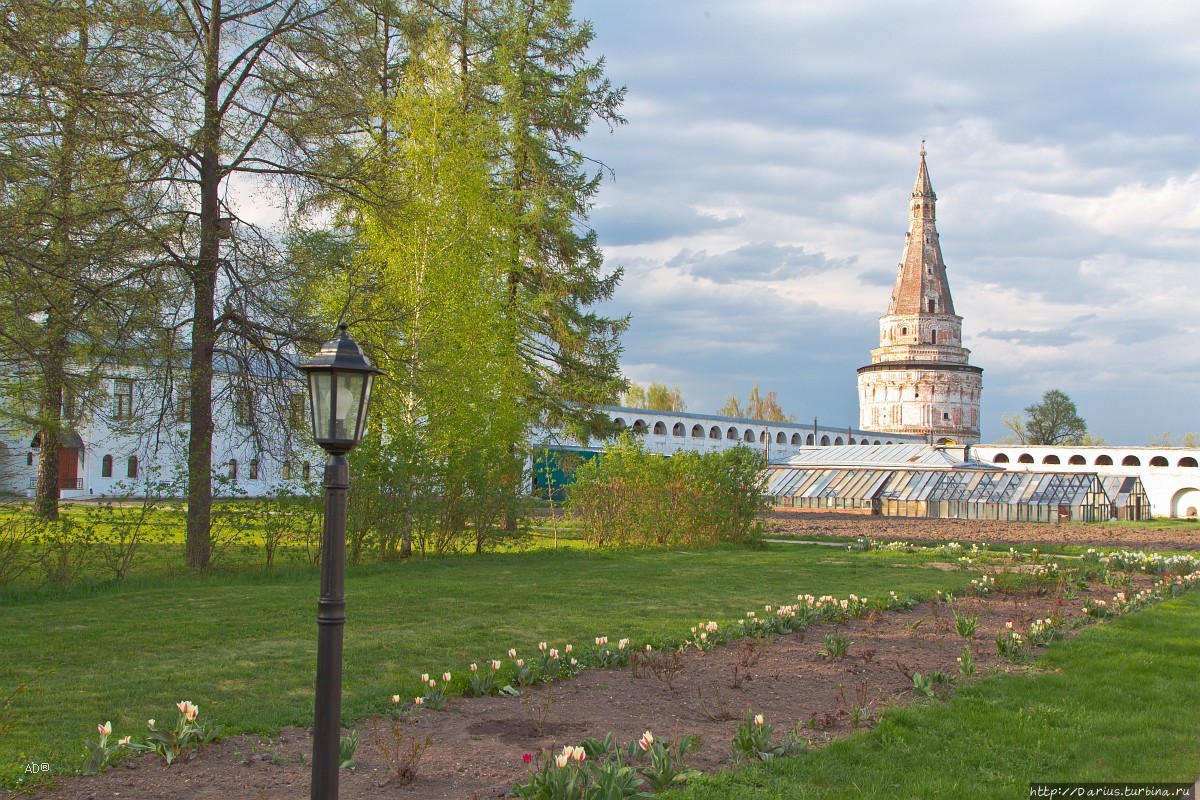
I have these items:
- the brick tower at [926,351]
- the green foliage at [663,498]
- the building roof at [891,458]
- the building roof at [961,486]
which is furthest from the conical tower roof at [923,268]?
the green foliage at [663,498]

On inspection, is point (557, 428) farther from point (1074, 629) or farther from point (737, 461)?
point (1074, 629)

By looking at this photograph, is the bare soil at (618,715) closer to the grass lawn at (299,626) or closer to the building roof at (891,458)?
the grass lawn at (299,626)

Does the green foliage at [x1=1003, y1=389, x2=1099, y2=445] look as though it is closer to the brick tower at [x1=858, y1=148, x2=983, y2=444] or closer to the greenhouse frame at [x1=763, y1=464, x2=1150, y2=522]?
the brick tower at [x1=858, y1=148, x2=983, y2=444]

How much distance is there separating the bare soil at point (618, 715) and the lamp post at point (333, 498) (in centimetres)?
71

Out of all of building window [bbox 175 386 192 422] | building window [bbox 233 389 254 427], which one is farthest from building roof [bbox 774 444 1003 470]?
building window [bbox 175 386 192 422]

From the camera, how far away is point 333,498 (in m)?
4.13

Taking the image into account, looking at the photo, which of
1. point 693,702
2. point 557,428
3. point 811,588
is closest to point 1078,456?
point 557,428

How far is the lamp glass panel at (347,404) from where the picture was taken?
416cm

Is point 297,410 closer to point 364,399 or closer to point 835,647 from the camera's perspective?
point 835,647

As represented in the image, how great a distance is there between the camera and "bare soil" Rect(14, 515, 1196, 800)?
492 cm

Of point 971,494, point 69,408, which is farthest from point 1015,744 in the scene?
point 971,494

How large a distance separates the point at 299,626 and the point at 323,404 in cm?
592

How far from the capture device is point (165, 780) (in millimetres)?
4934

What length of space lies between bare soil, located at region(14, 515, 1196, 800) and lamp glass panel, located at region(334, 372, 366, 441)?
1.73 metres
